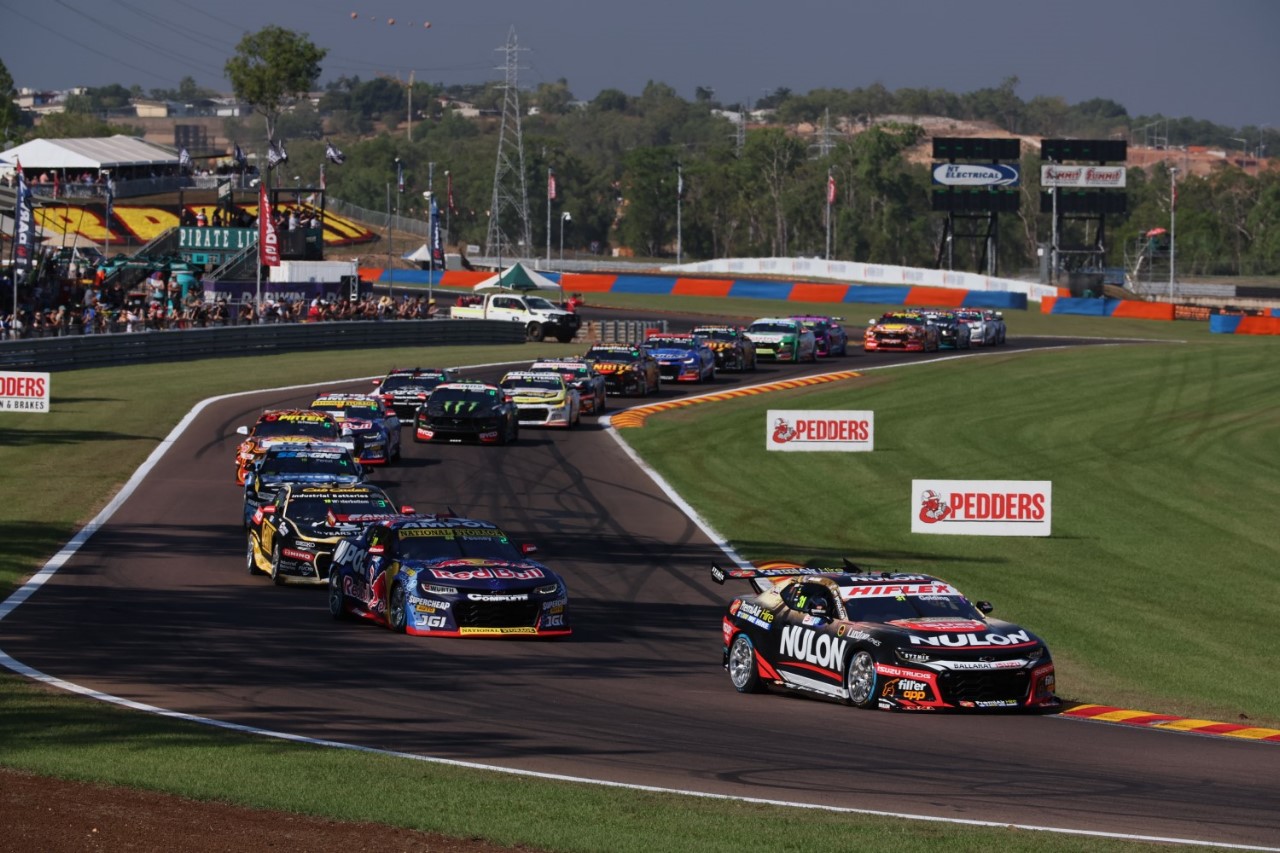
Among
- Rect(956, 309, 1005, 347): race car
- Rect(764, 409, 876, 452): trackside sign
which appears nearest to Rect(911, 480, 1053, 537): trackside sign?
Rect(764, 409, 876, 452): trackside sign

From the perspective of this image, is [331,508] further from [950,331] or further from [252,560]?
[950,331]

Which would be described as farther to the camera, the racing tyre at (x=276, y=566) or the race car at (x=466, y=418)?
the race car at (x=466, y=418)

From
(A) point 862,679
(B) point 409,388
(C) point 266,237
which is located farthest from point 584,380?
(A) point 862,679

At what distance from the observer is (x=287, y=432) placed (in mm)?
35938

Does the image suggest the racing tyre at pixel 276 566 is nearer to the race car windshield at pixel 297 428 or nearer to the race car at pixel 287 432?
the race car at pixel 287 432

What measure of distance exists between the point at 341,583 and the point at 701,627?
446 centimetres

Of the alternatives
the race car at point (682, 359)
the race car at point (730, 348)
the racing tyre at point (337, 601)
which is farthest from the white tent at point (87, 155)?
the racing tyre at point (337, 601)

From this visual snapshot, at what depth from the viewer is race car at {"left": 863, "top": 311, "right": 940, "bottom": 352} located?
68.1 m

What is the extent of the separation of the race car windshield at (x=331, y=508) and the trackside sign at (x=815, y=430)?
16111 mm

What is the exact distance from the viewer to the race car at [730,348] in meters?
59.3

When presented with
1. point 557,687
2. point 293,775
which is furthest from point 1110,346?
point 293,775

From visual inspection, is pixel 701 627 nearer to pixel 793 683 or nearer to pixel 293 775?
pixel 793 683

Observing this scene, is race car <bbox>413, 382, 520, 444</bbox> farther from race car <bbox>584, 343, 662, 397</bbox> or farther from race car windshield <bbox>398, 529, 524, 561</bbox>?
race car windshield <bbox>398, 529, 524, 561</bbox>

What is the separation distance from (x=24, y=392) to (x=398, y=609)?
1020 inches
